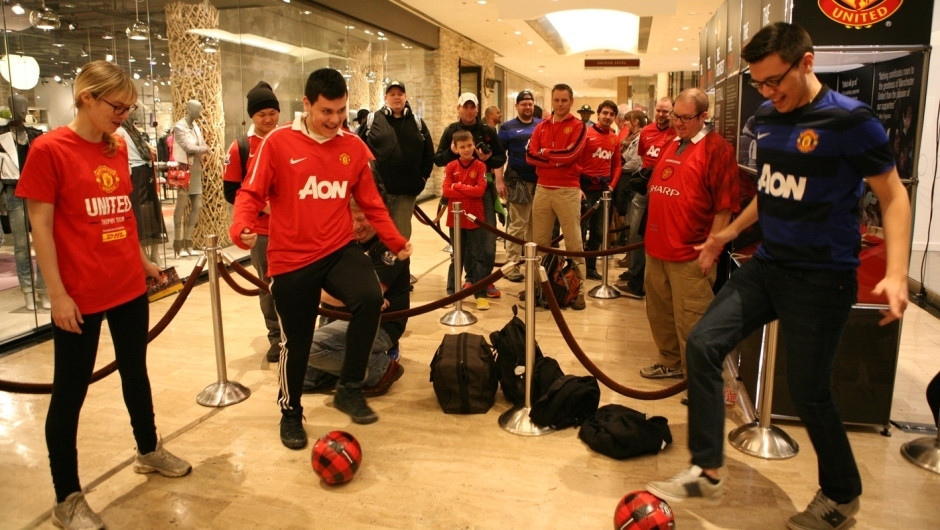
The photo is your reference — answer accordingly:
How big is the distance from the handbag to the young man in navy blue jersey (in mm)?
6281

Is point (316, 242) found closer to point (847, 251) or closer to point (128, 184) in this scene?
point (128, 184)

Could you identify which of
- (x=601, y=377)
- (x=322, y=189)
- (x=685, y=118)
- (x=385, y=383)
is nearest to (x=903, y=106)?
(x=685, y=118)

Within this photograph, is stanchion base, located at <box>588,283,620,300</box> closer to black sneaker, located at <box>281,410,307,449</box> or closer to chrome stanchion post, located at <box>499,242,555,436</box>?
chrome stanchion post, located at <box>499,242,555,436</box>

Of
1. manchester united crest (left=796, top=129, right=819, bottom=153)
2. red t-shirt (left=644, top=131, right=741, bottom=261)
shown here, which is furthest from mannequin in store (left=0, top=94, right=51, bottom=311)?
manchester united crest (left=796, top=129, right=819, bottom=153)

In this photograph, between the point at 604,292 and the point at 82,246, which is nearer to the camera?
the point at 82,246

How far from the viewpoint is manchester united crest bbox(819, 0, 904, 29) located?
10.4 ft

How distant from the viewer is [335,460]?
2924 millimetres

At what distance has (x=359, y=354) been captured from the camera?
3.40 meters

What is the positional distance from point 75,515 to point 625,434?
87.9 inches

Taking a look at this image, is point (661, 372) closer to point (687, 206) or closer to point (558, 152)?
point (687, 206)

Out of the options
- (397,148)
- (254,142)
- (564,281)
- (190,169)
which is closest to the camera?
(254,142)

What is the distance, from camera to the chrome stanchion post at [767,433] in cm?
323

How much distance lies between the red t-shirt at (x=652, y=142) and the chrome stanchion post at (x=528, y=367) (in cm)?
287

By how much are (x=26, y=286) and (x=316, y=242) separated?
3.76 metres
